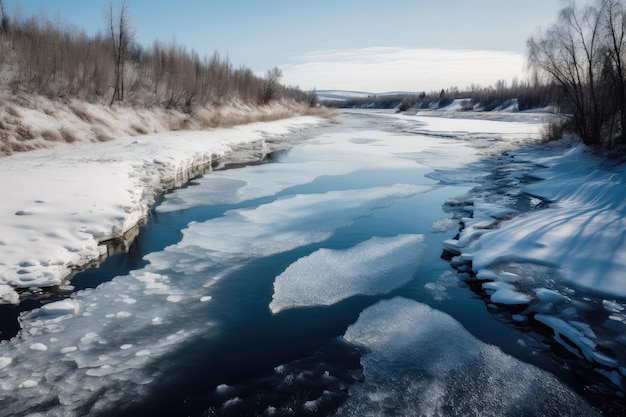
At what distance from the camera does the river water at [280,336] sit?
2.69 meters

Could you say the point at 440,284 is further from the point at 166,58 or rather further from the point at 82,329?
the point at 166,58

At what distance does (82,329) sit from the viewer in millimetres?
3438

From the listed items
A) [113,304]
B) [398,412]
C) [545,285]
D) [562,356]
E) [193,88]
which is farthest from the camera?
[193,88]

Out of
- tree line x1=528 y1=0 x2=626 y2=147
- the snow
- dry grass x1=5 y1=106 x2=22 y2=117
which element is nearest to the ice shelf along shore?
dry grass x1=5 y1=106 x2=22 y2=117

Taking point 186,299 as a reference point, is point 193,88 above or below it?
above

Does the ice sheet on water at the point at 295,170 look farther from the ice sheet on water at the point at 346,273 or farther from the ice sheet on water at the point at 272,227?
the ice sheet on water at the point at 346,273

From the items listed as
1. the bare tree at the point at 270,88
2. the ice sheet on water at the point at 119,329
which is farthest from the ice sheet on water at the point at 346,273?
the bare tree at the point at 270,88

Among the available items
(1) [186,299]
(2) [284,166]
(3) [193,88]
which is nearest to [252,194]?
(2) [284,166]

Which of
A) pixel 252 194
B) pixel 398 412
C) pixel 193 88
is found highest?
pixel 193 88

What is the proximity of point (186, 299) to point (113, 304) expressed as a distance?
2.24ft

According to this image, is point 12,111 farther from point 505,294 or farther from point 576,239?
point 576,239

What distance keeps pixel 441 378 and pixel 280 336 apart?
1.35m

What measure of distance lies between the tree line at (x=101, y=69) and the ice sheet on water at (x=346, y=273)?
532 inches

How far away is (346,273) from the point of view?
4766 mm
